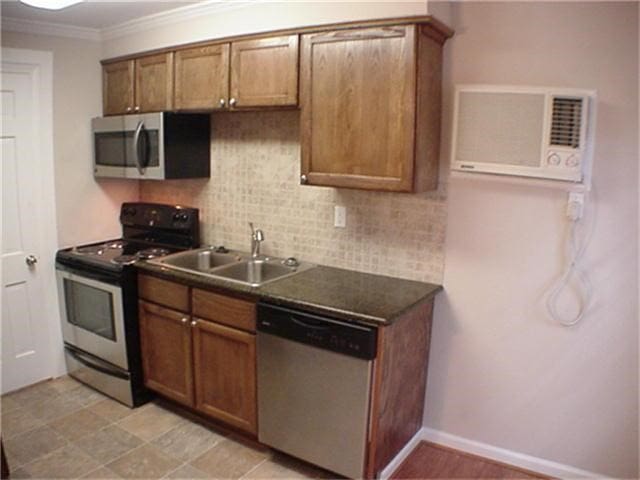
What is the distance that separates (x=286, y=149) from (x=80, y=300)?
5.42 ft

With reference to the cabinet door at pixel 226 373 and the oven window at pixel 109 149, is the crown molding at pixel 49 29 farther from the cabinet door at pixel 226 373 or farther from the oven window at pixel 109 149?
the cabinet door at pixel 226 373

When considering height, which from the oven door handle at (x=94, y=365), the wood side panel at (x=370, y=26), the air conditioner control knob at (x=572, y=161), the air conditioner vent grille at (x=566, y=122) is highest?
the wood side panel at (x=370, y=26)

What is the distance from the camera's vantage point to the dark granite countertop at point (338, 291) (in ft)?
7.23

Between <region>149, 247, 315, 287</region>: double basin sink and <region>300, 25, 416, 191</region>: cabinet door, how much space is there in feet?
2.14

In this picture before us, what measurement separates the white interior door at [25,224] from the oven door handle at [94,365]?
19 cm

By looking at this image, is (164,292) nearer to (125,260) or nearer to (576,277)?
(125,260)

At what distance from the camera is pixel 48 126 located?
326 centimetres

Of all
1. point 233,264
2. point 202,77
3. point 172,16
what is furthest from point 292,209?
point 172,16

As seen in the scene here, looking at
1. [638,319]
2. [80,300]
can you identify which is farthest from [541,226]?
[80,300]

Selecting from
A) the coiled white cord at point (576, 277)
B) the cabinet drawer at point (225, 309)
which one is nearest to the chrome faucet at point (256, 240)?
the cabinet drawer at point (225, 309)

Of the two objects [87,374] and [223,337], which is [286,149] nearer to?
[223,337]

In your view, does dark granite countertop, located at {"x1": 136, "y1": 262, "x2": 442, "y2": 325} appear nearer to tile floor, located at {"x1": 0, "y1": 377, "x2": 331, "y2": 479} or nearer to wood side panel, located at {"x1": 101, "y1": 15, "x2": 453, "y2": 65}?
tile floor, located at {"x1": 0, "y1": 377, "x2": 331, "y2": 479}

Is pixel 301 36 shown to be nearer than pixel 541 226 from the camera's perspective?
No

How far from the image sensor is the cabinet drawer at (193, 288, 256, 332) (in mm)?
2488
